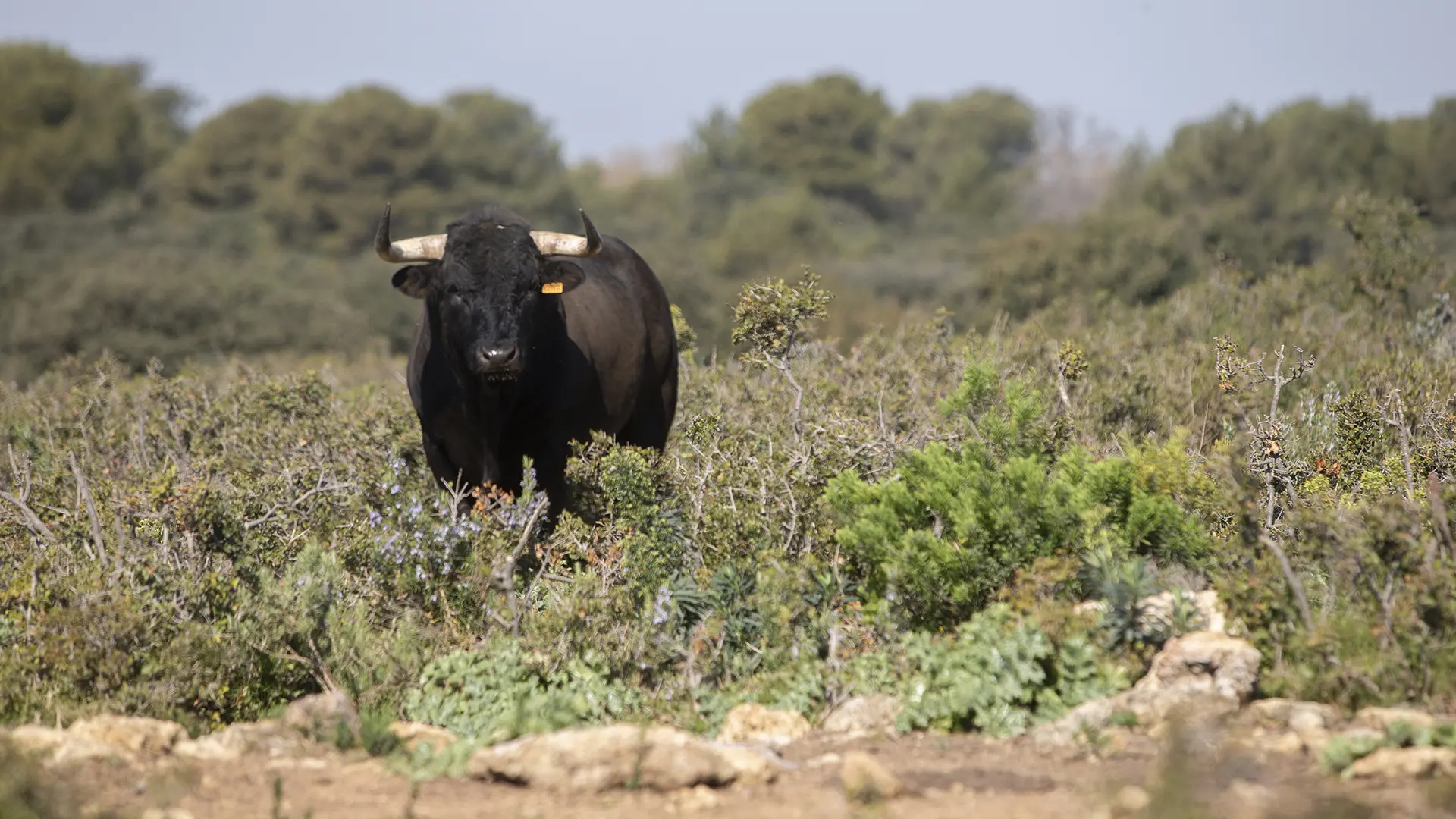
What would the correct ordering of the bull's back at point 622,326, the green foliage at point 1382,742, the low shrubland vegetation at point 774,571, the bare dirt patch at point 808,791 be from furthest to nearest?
the bull's back at point 622,326 < the low shrubland vegetation at point 774,571 < the green foliage at point 1382,742 < the bare dirt patch at point 808,791

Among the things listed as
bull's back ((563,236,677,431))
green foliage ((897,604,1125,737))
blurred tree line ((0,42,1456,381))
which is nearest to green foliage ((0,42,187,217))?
blurred tree line ((0,42,1456,381))

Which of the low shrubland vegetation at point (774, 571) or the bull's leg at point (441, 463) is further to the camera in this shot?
the bull's leg at point (441, 463)

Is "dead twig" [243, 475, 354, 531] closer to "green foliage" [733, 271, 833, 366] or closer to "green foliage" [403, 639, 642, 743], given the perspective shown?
"green foliage" [403, 639, 642, 743]

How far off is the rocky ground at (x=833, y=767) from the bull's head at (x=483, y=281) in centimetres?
242

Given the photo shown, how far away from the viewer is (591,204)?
6531 cm

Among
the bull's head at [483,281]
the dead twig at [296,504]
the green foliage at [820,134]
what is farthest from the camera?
the green foliage at [820,134]

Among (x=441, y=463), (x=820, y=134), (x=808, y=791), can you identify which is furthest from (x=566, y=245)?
(x=820, y=134)

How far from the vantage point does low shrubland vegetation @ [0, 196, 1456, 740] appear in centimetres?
559

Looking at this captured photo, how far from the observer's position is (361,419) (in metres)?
9.84

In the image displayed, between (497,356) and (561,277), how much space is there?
92 cm

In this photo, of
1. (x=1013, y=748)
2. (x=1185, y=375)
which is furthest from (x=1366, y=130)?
(x=1013, y=748)

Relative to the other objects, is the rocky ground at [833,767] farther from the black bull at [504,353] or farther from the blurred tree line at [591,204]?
the blurred tree line at [591,204]

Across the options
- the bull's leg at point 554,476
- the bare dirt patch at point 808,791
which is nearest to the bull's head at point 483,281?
the bull's leg at point 554,476

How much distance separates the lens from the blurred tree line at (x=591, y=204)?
24.3 metres
